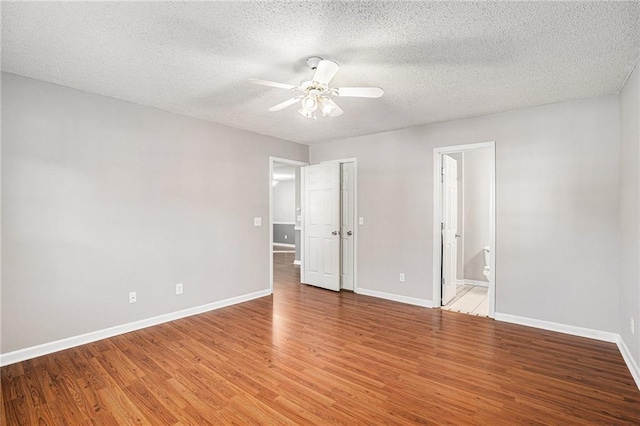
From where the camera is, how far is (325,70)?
220 centimetres

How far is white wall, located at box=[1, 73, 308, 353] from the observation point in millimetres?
2707

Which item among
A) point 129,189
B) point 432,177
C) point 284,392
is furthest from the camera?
point 432,177

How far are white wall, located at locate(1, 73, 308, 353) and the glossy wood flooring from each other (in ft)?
1.40

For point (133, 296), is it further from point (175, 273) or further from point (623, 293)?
point (623, 293)

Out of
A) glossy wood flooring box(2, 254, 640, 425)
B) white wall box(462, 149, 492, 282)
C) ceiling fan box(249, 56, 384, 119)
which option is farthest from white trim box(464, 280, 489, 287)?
ceiling fan box(249, 56, 384, 119)

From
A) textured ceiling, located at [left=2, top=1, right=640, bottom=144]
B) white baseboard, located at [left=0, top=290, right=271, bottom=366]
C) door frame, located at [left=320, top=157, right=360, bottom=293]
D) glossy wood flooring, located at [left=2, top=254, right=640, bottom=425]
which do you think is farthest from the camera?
door frame, located at [left=320, top=157, right=360, bottom=293]

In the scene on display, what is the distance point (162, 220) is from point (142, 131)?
3.47 ft

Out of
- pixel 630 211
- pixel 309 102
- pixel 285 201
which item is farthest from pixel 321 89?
pixel 285 201

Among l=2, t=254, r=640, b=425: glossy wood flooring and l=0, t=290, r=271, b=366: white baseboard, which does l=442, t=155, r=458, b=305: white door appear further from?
l=0, t=290, r=271, b=366: white baseboard

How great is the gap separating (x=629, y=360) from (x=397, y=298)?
247cm

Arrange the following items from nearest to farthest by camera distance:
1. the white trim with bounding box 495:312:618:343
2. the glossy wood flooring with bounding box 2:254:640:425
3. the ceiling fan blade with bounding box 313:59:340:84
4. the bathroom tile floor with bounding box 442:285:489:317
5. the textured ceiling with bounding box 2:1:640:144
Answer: the textured ceiling with bounding box 2:1:640:144 → the glossy wood flooring with bounding box 2:254:640:425 → the ceiling fan blade with bounding box 313:59:340:84 → the white trim with bounding box 495:312:618:343 → the bathroom tile floor with bounding box 442:285:489:317

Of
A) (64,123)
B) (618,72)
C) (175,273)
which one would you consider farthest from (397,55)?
(175,273)

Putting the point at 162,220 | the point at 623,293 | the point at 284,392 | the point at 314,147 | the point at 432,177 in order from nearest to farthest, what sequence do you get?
the point at 284,392 → the point at 623,293 → the point at 162,220 → the point at 432,177 → the point at 314,147

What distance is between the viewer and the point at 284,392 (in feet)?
7.36
